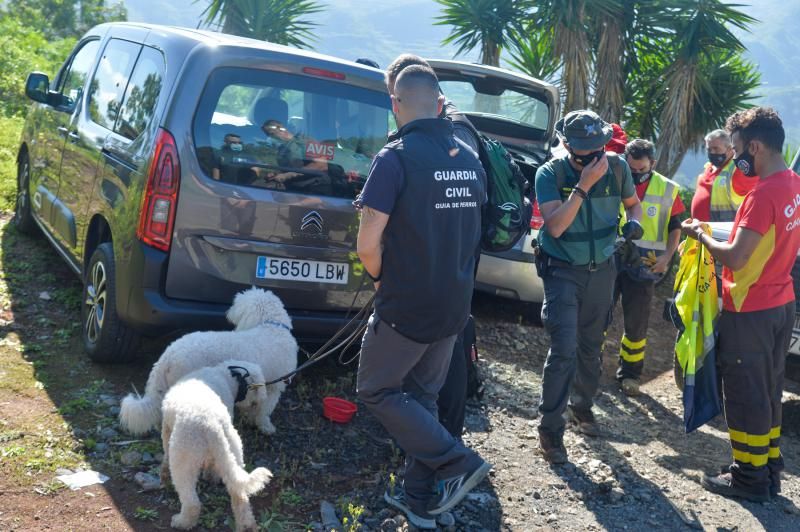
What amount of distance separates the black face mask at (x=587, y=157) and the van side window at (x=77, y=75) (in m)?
3.64

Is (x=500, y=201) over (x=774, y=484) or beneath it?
over

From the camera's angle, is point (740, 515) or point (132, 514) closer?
point (132, 514)

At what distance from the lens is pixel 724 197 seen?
6656 millimetres

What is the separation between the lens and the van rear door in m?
4.39

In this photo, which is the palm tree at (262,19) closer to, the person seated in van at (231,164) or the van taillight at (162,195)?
the person seated in van at (231,164)

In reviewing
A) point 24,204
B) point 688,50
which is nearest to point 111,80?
point 24,204

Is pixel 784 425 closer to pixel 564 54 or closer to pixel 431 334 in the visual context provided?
pixel 431 334

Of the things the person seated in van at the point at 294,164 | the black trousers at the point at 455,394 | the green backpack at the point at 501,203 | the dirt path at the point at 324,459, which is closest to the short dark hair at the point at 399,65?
the green backpack at the point at 501,203

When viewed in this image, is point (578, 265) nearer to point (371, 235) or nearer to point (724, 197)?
point (371, 235)

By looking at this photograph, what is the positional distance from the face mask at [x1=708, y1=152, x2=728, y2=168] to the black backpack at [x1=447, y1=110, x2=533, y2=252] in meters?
3.20

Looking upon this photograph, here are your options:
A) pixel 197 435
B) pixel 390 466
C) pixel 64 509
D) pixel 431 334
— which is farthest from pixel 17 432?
pixel 431 334

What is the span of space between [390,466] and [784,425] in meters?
3.36

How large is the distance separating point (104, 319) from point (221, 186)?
1129 mm

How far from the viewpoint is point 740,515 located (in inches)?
173
